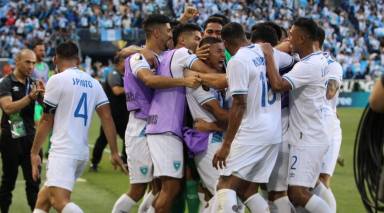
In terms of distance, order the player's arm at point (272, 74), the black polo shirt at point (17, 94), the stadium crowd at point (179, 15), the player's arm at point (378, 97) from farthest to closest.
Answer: the stadium crowd at point (179, 15), the black polo shirt at point (17, 94), the player's arm at point (272, 74), the player's arm at point (378, 97)

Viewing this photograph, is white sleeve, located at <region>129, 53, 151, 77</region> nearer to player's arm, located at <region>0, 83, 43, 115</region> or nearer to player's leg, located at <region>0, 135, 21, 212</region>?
player's arm, located at <region>0, 83, 43, 115</region>

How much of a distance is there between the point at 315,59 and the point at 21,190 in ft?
19.6

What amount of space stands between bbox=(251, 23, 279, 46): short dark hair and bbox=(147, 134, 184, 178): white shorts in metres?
1.26

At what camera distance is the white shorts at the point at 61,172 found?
7453mm

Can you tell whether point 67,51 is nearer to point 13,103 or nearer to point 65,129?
point 65,129

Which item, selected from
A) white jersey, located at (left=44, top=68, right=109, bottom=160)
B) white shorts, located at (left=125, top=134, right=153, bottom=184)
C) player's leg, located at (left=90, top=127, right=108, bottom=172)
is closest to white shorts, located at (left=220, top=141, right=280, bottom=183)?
white shorts, located at (left=125, top=134, right=153, bottom=184)

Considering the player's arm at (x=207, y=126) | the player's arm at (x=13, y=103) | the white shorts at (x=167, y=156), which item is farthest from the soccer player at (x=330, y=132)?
the player's arm at (x=13, y=103)

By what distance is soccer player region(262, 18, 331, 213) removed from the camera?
7.72m

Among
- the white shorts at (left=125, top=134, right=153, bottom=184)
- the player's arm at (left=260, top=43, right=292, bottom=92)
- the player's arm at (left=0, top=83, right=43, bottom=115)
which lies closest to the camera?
the player's arm at (left=260, top=43, right=292, bottom=92)

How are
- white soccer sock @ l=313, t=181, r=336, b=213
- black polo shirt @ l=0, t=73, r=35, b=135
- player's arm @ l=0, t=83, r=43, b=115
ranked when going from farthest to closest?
black polo shirt @ l=0, t=73, r=35, b=135
player's arm @ l=0, t=83, r=43, b=115
white soccer sock @ l=313, t=181, r=336, b=213

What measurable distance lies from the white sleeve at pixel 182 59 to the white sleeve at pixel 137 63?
271 mm

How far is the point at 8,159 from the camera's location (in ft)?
31.3

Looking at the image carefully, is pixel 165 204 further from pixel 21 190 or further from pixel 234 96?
pixel 21 190

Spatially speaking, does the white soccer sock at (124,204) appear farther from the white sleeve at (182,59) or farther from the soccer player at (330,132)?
the soccer player at (330,132)
